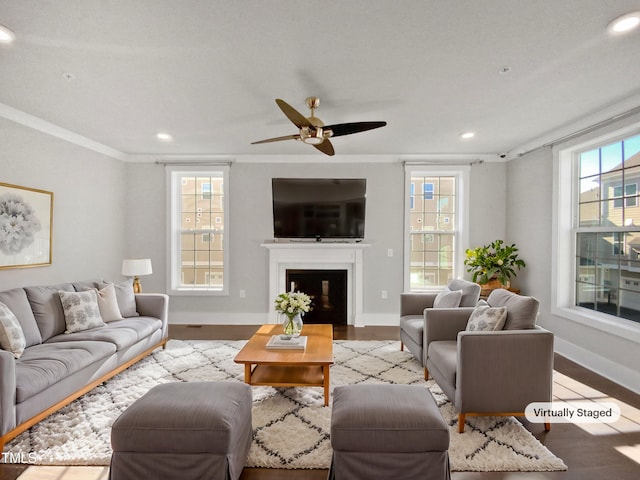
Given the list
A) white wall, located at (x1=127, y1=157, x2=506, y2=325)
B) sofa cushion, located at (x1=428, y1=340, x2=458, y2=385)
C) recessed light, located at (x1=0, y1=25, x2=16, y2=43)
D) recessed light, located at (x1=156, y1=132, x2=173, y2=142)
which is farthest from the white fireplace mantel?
recessed light, located at (x1=0, y1=25, x2=16, y2=43)

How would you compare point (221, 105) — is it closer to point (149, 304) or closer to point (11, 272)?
point (149, 304)

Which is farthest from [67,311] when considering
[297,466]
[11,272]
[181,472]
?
[297,466]

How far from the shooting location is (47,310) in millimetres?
3029

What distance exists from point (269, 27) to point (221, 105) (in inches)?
53.4

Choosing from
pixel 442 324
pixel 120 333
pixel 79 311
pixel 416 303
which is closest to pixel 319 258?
pixel 416 303

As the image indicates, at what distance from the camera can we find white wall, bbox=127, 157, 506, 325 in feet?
16.9

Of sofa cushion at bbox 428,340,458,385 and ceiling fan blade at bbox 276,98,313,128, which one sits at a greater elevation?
ceiling fan blade at bbox 276,98,313,128

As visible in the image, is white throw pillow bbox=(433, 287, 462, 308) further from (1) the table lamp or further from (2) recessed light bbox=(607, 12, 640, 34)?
(1) the table lamp

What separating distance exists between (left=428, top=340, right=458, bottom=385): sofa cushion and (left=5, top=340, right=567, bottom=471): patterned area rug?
311 millimetres

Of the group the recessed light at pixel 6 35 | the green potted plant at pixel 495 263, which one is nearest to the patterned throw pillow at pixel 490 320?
the green potted plant at pixel 495 263

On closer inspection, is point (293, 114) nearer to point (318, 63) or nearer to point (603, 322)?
point (318, 63)

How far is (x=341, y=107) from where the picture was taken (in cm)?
319

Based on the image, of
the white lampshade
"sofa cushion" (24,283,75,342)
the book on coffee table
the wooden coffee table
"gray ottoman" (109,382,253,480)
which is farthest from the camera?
the white lampshade

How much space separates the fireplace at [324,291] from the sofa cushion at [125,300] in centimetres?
216
